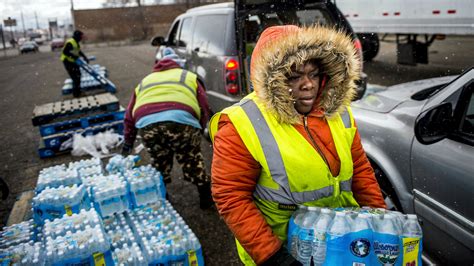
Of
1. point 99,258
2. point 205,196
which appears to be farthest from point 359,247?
point 205,196

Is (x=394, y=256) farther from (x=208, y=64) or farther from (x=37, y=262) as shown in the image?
(x=208, y=64)

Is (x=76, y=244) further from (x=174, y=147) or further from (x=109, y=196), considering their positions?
(x=174, y=147)

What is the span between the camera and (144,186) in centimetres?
355

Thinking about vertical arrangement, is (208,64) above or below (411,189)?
above

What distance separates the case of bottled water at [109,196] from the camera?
335 centimetres

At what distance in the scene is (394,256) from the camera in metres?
1.61

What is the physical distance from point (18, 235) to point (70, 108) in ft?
13.0

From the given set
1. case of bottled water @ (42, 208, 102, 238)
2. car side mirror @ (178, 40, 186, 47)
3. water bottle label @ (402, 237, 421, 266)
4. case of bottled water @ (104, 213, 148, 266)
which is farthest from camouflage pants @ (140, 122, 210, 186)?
car side mirror @ (178, 40, 186, 47)

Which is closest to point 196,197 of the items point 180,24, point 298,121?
point 298,121

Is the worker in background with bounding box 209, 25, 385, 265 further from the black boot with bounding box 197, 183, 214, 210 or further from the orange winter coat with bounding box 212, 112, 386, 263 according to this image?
the black boot with bounding box 197, 183, 214, 210

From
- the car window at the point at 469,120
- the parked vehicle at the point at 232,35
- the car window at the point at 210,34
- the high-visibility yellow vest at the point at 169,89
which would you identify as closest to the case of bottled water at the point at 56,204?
the high-visibility yellow vest at the point at 169,89

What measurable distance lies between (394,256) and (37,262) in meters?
2.09

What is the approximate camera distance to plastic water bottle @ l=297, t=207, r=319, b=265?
1666mm

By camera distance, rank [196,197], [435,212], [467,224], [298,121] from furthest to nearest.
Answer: [196,197] < [435,212] < [467,224] < [298,121]
